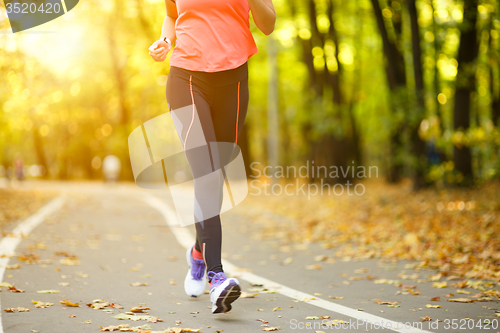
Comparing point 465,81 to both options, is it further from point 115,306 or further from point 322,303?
point 115,306

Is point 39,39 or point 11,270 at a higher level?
point 39,39

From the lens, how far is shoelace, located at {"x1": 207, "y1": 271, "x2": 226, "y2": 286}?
11.3ft

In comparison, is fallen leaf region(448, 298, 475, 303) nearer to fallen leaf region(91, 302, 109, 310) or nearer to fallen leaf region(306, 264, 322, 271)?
fallen leaf region(306, 264, 322, 271)

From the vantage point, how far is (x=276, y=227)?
1113 centimetres

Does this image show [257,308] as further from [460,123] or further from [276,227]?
[460,123]

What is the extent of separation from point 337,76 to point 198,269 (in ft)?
60.8

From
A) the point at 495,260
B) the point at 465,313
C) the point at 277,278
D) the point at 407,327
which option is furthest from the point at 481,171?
the point at 407,327

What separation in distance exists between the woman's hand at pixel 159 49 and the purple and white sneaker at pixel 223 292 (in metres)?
1.52

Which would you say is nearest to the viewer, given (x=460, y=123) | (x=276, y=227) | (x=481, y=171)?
(x=481, y=171)

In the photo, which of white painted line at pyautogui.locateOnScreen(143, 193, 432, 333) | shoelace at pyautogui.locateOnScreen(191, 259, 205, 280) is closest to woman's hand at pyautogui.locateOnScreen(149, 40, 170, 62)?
shoelace at pyautogui.locateOnScreen(191, 259, 205, 280)

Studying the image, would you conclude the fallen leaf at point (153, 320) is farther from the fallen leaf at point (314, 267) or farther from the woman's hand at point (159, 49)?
the fallen leaf at point (314, 267)

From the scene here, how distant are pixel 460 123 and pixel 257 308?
1156 cm

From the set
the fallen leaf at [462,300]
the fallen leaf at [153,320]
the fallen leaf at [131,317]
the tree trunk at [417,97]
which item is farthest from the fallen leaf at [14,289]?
the tree trunk at [417,97]

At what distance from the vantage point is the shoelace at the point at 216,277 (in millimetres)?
3438
